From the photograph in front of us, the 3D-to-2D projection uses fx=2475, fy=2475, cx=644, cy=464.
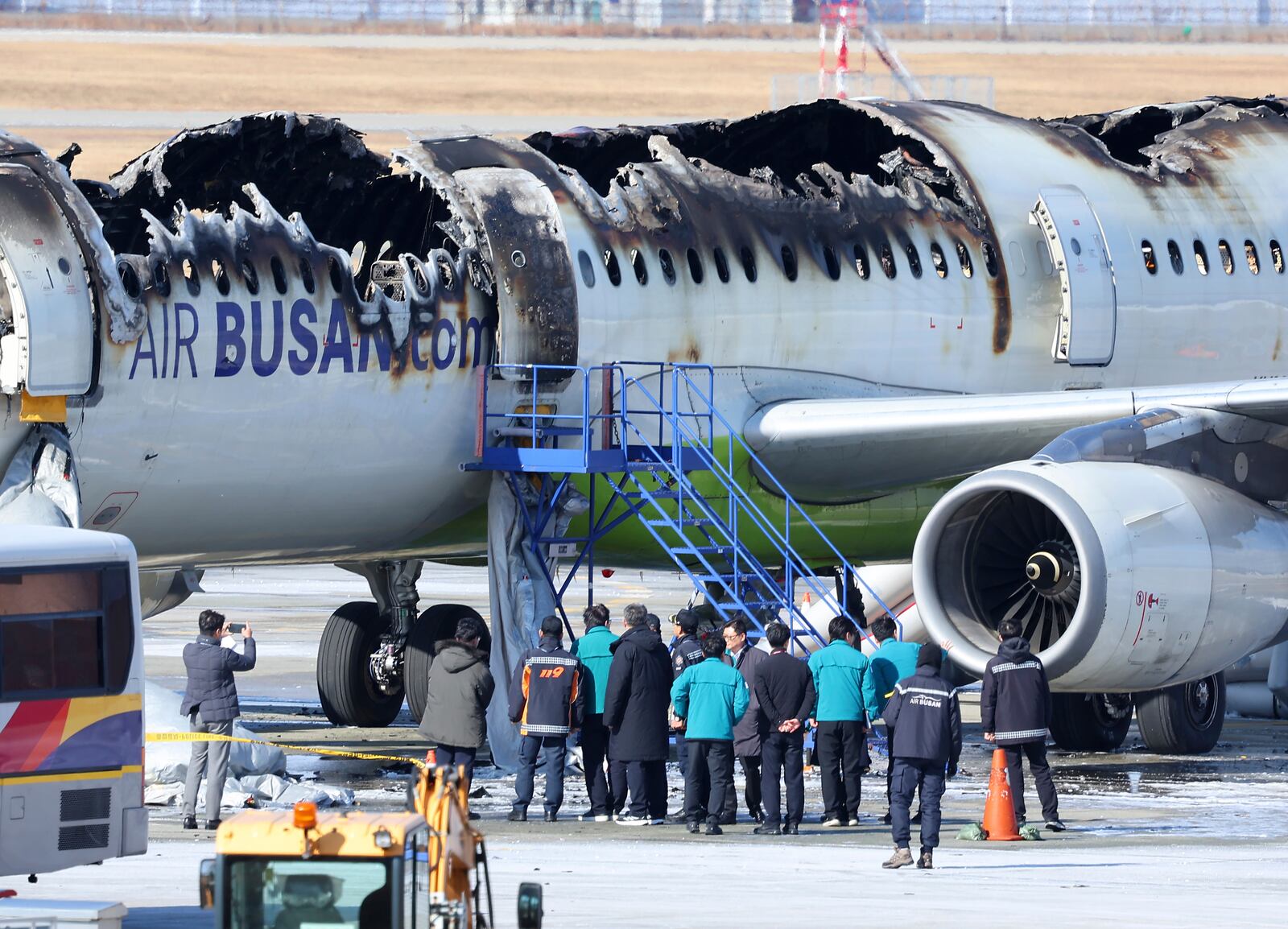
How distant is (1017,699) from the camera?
1498 centimetres

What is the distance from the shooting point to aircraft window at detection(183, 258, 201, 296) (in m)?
16.5

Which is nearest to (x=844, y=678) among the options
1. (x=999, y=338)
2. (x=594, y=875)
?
(x=594, y=875)

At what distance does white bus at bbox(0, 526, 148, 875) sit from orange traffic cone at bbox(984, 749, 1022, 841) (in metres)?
5.10

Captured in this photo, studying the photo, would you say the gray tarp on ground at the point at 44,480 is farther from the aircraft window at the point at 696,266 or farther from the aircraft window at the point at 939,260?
the aircraft window at the point at 939,260

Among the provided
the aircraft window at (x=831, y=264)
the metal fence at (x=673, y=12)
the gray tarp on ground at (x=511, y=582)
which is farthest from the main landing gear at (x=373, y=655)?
the metal fence at (x=673, y=12)

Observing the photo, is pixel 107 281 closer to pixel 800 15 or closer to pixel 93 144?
pixel 93 144

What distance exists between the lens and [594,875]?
12.7 metres

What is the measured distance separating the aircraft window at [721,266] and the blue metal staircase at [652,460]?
0.82 m

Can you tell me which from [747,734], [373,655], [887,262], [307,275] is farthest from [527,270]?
[373,655]

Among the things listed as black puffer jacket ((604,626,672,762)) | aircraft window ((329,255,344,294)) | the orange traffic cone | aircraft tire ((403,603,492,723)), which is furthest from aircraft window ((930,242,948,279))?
the orange traffic cone

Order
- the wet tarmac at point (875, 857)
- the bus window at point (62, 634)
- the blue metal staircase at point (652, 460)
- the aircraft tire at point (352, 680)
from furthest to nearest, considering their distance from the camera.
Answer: the aircraft tire at point (352, 680) → the blue metal staircase at point (652, 460) → the bus window at point (62, 634) → the wet tarmac at point (875, 857)

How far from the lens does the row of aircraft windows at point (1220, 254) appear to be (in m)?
→ 21.9

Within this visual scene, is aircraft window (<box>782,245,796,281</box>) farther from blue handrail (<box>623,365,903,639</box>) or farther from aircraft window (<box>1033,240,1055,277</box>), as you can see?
aircraft window (<box>1033,240,1055,277</box>)

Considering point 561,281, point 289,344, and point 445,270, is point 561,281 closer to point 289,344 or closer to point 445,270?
point 445,270
